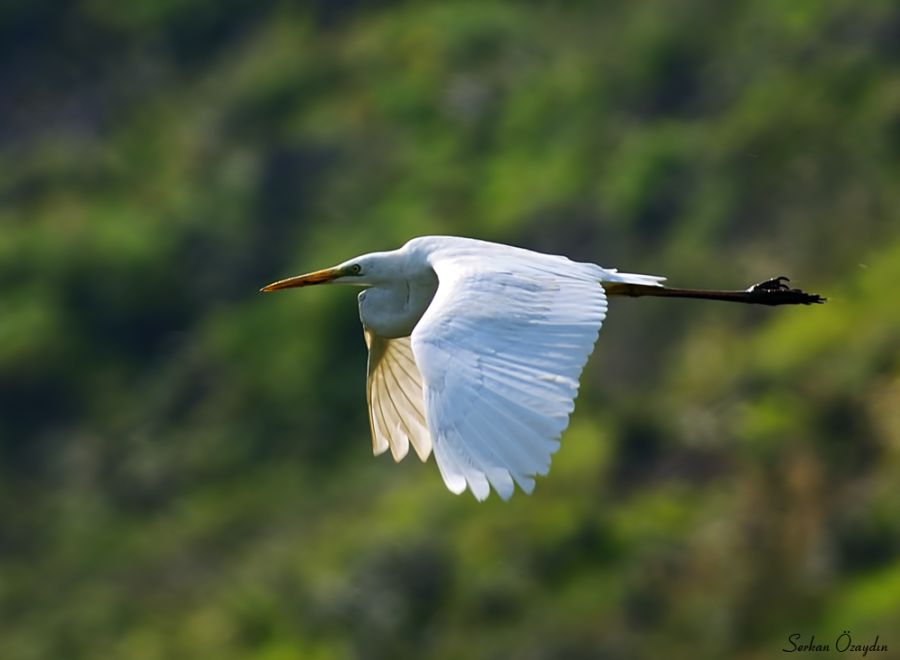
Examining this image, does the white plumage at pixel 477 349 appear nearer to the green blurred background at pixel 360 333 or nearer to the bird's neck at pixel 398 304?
the bird's neck at pixel 398 304

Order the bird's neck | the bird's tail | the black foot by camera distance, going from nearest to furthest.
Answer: the bird's tail, the bird's neck, the black foot

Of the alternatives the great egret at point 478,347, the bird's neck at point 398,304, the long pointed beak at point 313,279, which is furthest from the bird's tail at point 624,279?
the long pointed beak at point 313,279

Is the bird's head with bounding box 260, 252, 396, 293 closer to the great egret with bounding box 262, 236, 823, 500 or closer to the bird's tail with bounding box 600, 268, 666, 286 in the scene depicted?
the great egret with bounding box 262, 236, 823, 500

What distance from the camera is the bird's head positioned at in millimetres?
8953

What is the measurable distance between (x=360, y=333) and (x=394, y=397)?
1507 centimetres

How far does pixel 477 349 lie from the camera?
7383 millimetres

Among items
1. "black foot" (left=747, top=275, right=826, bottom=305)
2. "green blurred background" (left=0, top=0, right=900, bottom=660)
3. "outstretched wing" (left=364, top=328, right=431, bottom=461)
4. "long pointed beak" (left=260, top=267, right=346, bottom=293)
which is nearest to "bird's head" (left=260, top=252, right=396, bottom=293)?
"long pointed beak" (left=260, top=267, right=346, bottom=293)

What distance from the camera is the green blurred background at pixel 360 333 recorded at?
18.3 metres

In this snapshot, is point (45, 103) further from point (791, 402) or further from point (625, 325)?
point (791, 402)

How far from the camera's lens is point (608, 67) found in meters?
27.9

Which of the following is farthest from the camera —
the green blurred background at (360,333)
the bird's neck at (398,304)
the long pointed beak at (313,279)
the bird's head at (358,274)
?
the green blurred background at (360,333)

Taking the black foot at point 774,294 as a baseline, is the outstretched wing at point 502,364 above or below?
above

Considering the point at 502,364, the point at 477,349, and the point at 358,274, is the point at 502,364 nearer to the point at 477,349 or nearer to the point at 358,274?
the point at 477,349

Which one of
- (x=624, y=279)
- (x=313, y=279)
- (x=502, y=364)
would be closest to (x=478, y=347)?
(x=502, y=364)
